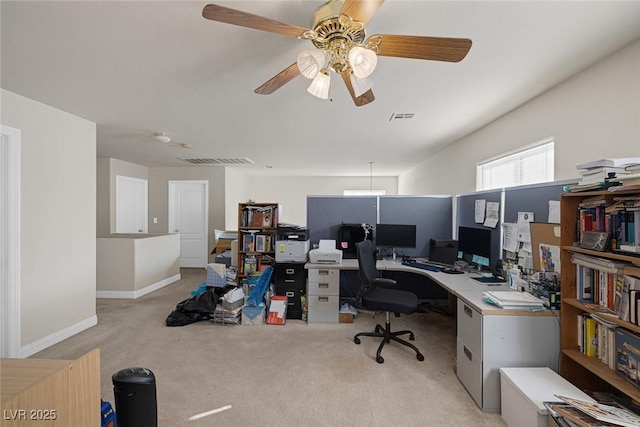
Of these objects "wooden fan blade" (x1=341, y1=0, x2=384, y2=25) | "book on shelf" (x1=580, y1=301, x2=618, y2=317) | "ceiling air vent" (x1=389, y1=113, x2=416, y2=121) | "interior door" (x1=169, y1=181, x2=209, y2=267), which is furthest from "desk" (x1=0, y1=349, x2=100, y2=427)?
"interior door" (x1=169, y1=181, x2=209, y2=267)

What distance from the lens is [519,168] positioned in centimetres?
288

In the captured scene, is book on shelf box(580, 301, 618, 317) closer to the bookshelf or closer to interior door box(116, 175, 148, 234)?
the bookshelf

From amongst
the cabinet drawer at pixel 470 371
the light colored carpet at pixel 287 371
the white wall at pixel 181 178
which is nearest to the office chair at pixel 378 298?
the light colored carpet at pixel 287 371

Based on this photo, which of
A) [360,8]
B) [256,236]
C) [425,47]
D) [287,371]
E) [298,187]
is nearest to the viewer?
[360,8]

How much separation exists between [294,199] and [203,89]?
5.64 metres

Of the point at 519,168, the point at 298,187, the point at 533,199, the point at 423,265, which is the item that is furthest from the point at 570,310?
the point at 298,187

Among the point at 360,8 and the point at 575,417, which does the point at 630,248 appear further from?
the point at 360,8

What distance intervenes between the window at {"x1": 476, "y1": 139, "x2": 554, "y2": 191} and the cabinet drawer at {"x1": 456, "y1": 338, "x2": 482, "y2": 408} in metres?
1.74

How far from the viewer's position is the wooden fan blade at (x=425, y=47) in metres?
1.27

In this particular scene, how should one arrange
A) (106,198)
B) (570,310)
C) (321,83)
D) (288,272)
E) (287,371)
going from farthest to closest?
(106,198) < (288,272) < (287,371) < (570,310) < (321,83)

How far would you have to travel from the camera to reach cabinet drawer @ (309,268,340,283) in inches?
126

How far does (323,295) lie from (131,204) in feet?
16.1

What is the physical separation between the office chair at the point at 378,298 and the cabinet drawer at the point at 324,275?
1.84 ft

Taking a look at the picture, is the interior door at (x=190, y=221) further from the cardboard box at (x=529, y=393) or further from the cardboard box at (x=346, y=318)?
the cardboard box at (x=529, y=393)
